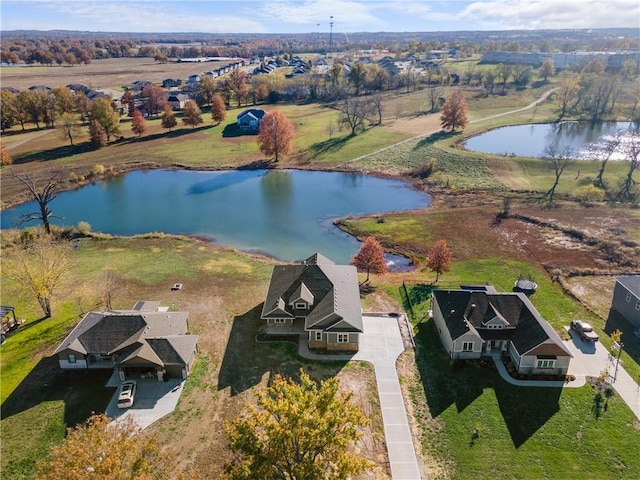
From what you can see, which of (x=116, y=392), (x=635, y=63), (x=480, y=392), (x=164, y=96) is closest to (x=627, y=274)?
(x=480, y=392)

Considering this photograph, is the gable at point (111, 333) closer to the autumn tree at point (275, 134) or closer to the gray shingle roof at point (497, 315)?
the gray shingle roof at point (497, 315)

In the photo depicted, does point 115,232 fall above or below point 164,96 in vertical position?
below

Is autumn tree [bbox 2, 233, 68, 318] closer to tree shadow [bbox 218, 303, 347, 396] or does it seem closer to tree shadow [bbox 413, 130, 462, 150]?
tree shadow [bbox 218, 303, 347, 396]

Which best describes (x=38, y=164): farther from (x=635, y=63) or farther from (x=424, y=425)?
(x=635, y=63)

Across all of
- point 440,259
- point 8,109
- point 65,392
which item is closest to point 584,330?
point 440,259

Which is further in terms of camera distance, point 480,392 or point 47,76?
point 47,76

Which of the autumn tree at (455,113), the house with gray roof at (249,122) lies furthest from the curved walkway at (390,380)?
the house with gray roof at (249,122)
